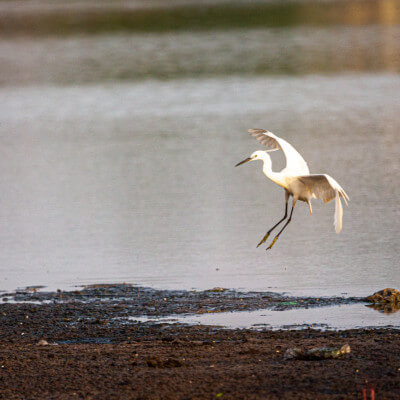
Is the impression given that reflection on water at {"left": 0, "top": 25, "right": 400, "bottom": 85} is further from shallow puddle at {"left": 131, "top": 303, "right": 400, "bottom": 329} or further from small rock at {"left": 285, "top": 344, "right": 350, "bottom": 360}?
small rock at {"left": 285, "top": 344, "right": 350, "bottom": 360}

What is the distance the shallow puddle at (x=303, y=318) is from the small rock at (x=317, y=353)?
194 cm

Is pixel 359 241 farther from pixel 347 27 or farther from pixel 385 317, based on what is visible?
pixel 347 27

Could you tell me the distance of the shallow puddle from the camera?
1126 centimetres

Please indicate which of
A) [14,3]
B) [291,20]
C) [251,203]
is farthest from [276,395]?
[14,3]

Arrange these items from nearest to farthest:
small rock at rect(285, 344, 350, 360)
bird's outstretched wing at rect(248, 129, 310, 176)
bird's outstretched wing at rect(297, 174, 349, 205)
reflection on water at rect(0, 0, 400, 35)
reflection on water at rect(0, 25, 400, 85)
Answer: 1. small rock at rect(285, 344, 350, 360)
2. bird's outstretched wing at rect(297, 174, 349, 205)
3. bird's outstretched wing at rect(248, 129, 310, 176)
4. reflection on water at rect(0, 25, 400, 85)
5. reflection on water at rect(0, 0, 400, 35)

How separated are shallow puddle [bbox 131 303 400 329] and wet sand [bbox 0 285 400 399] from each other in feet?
0.91

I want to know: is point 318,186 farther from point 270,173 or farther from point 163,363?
point 163,363

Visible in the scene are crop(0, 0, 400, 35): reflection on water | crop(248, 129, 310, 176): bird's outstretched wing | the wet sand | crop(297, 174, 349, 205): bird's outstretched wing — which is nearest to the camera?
the wet sand

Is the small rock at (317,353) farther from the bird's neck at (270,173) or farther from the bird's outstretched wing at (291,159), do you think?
the bird's outstretched wing at (291,159)

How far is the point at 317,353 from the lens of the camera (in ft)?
29.9

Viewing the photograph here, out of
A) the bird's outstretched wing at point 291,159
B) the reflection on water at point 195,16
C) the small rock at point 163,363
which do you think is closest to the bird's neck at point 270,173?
the bird's outstretched wing at point 291,159

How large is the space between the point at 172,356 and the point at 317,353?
149cm

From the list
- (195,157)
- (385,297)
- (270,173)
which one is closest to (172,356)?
(270,173)

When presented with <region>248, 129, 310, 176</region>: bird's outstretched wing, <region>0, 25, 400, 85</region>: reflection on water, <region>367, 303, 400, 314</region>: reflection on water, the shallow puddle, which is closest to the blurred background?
<region>0, 25, 400, 85</region>: reflection on water
